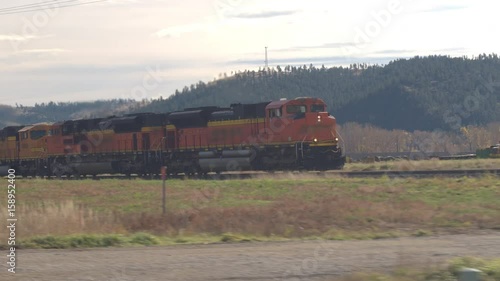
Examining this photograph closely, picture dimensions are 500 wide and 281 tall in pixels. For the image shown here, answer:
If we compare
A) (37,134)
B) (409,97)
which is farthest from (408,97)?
(37,134)

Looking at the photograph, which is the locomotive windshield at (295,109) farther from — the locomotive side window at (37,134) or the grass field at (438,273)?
the grass field at (438,273)

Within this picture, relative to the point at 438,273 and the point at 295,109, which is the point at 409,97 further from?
the point at 438,273

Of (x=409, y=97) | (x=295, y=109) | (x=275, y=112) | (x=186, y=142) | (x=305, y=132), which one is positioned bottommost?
(x=186, y=142)

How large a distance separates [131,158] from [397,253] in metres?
36.4

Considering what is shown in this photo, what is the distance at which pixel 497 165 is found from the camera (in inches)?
1566

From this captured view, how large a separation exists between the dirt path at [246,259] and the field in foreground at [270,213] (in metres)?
1.29

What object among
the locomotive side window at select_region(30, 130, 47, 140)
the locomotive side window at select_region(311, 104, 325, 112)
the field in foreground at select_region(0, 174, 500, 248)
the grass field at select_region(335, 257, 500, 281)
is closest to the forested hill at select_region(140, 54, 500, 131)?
the locomotive side window at select_region(30, 130, 47, 140)

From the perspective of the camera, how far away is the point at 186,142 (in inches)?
1699

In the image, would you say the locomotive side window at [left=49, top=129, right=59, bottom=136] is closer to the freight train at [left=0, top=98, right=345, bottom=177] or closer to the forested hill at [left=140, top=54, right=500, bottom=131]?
the freight train at [left=0, top=98, right=345, bottom=177]

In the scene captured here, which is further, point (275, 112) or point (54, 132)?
point (54, 132)

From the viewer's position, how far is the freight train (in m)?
38.1

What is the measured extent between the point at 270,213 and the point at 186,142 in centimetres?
2557

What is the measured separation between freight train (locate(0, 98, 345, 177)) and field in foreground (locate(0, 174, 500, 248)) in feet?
32.0

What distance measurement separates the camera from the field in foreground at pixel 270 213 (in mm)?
14938
